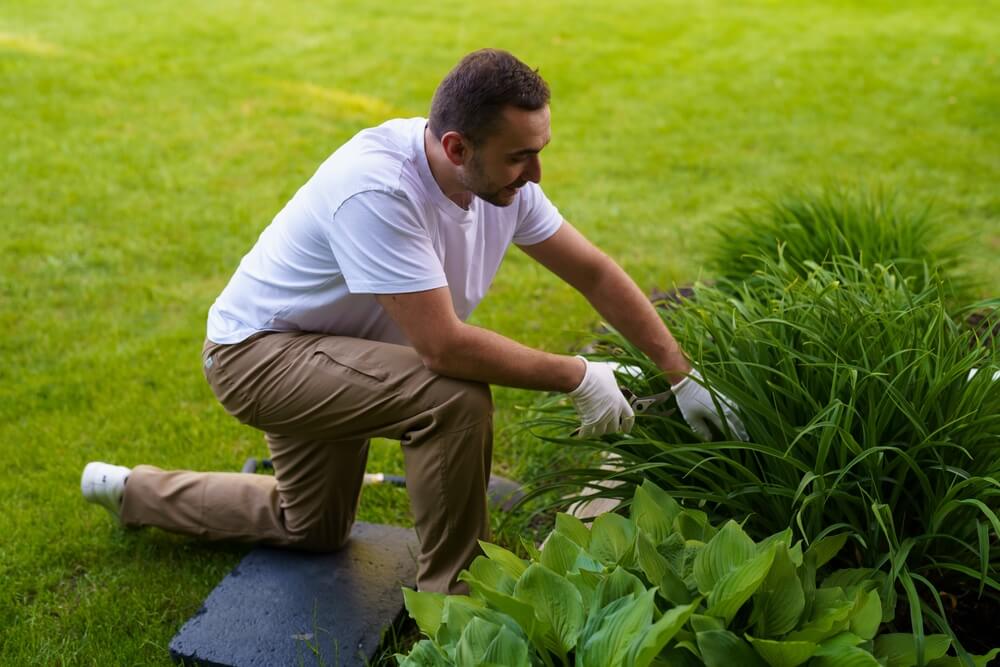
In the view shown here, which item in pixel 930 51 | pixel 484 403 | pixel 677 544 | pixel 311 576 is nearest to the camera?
pixel 677 544

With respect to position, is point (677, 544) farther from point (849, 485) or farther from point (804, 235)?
point (804, 235)

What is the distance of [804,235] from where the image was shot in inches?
159

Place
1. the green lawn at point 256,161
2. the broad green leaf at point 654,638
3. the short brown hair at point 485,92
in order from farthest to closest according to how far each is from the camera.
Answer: the green lawn at point 256,161
the short brown hair at point 485,92
the broad green leaf at point 654,638

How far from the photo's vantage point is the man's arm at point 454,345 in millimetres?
2441

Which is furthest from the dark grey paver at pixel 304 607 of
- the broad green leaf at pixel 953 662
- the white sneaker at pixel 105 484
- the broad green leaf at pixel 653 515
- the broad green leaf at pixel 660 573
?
the broad green leaf at pixel 953 662

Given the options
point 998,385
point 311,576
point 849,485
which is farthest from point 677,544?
→ point 311,576

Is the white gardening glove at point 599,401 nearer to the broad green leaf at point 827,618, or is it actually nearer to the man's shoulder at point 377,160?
the man's shoulder at point 377,160

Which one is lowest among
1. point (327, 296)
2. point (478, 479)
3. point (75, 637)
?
point (75, 637)

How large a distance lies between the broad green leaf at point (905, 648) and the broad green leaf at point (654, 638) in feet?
1.53

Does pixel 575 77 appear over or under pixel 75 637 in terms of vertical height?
over

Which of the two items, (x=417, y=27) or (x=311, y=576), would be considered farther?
(x=417, y=27)

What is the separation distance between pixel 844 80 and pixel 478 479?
678 centimetres

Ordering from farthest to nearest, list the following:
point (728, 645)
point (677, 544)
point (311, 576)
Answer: point (311, 576) → point (677, 544) → point (728, 645)

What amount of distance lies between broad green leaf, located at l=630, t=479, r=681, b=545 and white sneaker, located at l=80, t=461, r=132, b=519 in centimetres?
167
